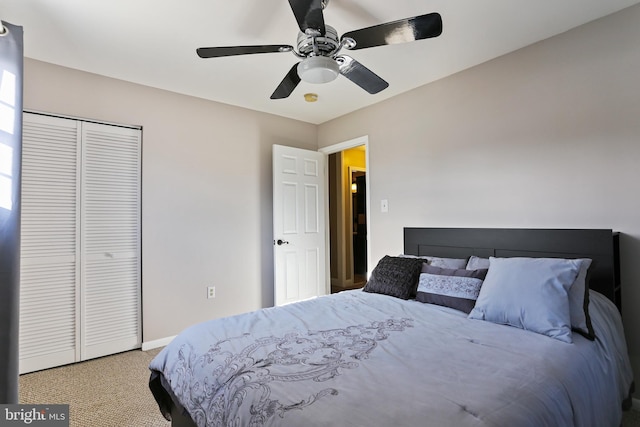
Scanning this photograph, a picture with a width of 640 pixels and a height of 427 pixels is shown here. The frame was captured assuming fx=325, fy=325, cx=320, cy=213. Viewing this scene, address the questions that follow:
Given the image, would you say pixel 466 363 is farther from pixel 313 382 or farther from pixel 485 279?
pixel 485 279

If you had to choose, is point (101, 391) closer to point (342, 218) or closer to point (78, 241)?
point (78, 241)

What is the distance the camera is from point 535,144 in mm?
2377

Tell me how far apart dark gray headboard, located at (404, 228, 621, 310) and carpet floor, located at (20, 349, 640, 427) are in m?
0.85

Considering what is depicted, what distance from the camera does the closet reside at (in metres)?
2.57

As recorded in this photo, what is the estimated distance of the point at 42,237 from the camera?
261 cm

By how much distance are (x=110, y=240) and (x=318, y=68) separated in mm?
2400

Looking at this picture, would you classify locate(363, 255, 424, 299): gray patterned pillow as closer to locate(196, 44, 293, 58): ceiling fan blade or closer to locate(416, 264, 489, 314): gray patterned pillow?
locate(416, 264, 489, 314): gray patterned pillow

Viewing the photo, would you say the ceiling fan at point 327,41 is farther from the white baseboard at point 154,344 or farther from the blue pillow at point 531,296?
the white baseboard at point 154,344

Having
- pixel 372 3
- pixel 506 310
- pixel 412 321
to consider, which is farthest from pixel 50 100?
pixel 506 310

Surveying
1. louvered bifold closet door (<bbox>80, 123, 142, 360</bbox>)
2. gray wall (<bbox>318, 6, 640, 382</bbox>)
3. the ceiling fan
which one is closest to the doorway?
gray wall (<bbox>318, 6, 640, 382</bbox>)

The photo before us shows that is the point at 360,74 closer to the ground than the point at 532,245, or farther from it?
farther from it

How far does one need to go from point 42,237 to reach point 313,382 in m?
2.67

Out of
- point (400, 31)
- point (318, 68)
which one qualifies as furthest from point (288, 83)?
point (400, 31)

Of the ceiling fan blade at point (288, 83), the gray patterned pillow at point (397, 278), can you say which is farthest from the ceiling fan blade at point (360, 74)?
the gray patterned pillow at point (397, 278)
